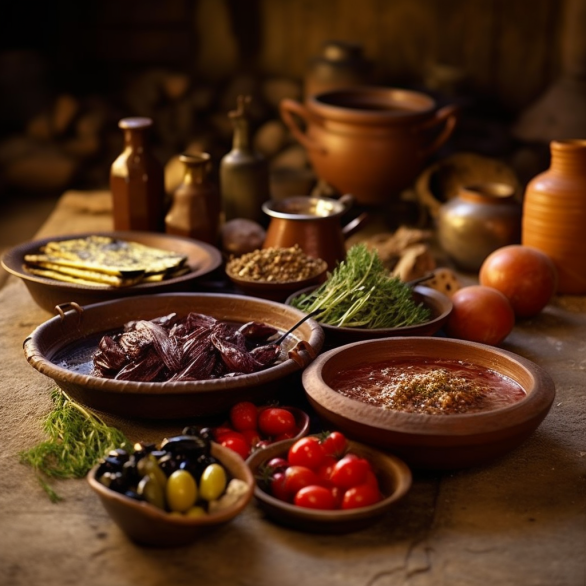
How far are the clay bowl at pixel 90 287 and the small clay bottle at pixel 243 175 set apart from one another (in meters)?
0.60

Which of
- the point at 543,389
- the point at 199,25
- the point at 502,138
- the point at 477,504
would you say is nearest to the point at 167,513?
the point at 477,504

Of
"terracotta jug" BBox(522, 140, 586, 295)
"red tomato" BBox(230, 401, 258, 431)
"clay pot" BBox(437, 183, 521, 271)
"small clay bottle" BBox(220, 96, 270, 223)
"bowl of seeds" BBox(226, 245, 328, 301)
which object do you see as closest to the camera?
"red tomato" BBox(230, 401, 258, 431)

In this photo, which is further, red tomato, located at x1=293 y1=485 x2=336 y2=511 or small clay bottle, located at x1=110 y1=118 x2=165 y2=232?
small clay bottle, located at x1=110 y1=118 x2=165 y2=232

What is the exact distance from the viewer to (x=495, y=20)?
700cm

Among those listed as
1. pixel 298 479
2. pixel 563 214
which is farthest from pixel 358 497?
pixel 563 214

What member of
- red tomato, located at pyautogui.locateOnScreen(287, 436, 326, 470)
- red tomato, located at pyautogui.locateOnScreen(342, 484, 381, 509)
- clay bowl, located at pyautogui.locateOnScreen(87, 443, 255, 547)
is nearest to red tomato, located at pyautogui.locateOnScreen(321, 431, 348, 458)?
red tomato, located at pyautogui.locateOnScreen(287, 436, 326, 470)

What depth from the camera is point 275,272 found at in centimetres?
388

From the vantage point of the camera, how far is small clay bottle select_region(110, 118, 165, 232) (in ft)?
14.6

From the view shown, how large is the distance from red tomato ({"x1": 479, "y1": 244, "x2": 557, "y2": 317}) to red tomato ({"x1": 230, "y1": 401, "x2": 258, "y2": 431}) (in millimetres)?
1655

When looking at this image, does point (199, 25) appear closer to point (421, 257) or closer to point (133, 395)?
point (421, 257)

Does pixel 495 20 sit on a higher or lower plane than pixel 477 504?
higher

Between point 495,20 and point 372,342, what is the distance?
4.70m

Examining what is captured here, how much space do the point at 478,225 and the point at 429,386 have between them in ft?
6.72

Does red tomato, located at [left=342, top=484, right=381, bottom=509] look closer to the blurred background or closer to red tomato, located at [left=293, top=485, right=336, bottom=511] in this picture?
red tomato, located at [left=293, top=485, right=336, bottom=511]
